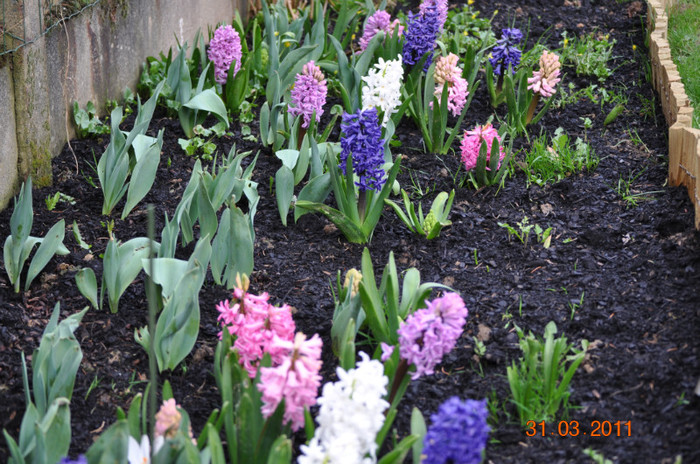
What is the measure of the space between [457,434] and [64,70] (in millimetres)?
2567

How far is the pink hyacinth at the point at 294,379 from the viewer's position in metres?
1.79

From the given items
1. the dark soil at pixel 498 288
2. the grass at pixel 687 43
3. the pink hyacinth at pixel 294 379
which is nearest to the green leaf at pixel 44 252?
the dark soil at pixel 498 288

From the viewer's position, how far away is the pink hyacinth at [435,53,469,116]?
12.3 ft

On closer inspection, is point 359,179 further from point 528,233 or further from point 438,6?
point 438,6

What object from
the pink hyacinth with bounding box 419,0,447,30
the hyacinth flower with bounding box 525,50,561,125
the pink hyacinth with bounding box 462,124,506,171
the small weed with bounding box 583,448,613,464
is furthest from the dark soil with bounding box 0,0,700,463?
the pink hyacinth with bounding box 419,0,447,30

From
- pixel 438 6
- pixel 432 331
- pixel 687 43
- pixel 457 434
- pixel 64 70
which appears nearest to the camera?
pixel 457 434

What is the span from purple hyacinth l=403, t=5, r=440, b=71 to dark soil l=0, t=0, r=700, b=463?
1.20ft

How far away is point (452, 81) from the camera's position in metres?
3.78

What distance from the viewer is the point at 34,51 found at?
3176 mm

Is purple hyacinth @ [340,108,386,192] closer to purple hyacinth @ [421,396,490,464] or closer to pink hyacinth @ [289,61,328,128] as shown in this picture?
pink hyacinth @ [289,61,328,128]

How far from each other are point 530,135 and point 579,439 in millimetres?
2079

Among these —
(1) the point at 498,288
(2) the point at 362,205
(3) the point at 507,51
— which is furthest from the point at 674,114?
(2) the point at 362,205

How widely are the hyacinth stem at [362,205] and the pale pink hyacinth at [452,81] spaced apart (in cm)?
95

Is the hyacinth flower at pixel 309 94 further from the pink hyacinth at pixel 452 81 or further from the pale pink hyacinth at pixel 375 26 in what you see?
the pale pink hyacinth at pixel 375 26
